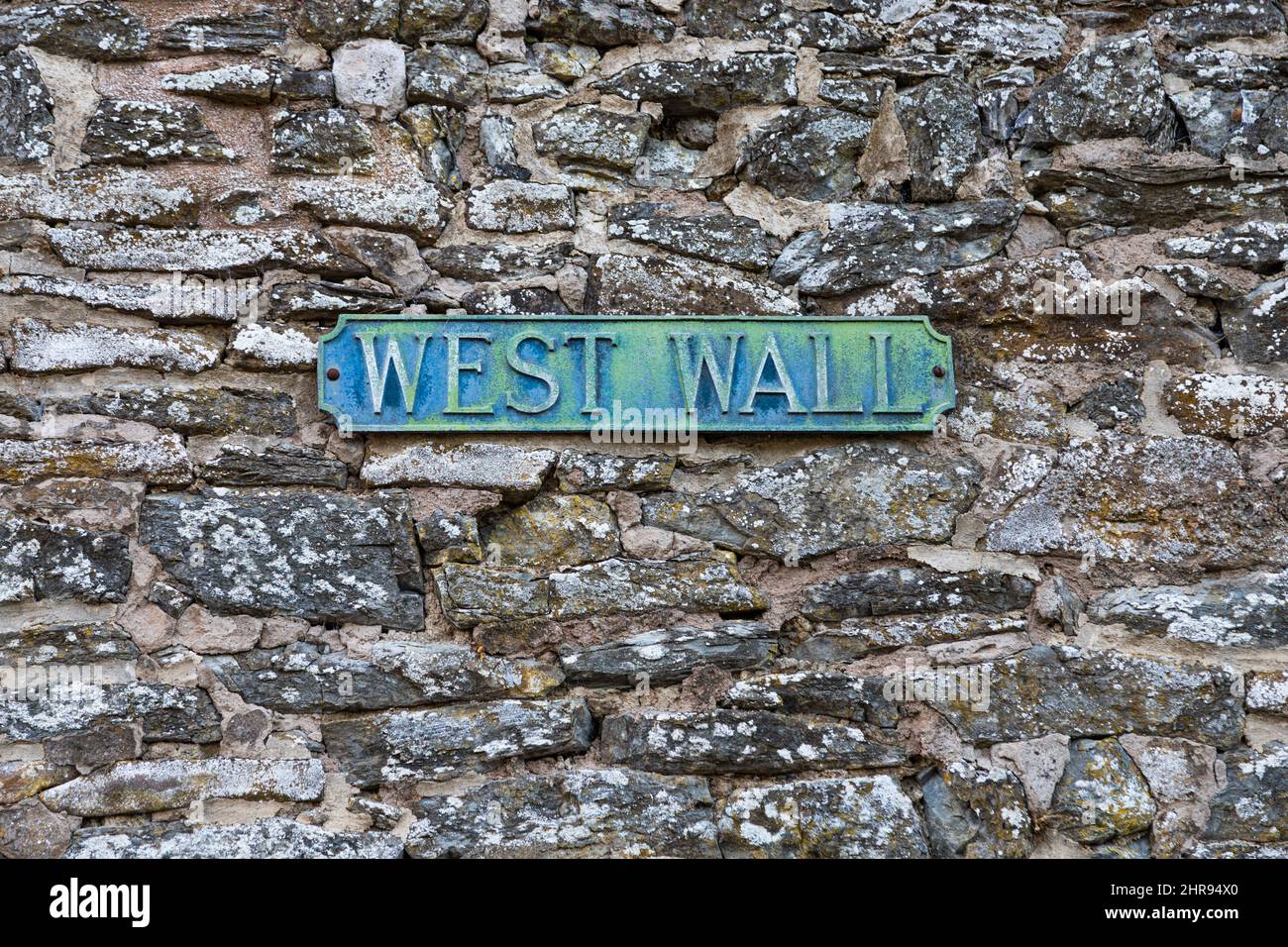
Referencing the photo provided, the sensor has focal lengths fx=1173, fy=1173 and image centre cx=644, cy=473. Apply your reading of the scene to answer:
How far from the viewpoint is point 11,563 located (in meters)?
2.26

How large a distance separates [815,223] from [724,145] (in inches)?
10.6

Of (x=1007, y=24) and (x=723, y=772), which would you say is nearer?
(x=723, y=772)

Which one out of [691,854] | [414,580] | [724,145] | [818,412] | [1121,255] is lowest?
[691,854]

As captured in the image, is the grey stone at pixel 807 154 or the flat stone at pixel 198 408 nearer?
the flat stone at pixel 198 408

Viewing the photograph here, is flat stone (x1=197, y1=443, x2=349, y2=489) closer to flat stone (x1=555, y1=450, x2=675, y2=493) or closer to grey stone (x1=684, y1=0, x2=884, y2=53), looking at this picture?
flat stone (x1=555, y1=450, x2=675, y2=493)

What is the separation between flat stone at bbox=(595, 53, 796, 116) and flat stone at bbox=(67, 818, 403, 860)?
1.63 m

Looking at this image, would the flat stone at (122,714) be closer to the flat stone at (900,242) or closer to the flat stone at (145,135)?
the flat stone at (145,135)

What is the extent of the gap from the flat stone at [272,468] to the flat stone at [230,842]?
2.13ft

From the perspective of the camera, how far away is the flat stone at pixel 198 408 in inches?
91.7

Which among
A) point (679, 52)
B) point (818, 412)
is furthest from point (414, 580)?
point (679, 52)

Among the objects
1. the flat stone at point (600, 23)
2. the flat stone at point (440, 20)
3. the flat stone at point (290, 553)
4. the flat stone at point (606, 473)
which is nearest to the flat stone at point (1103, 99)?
the flat stone at point (600, 23)

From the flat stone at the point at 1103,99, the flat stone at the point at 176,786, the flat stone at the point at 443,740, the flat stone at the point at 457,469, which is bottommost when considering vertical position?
the flat stone at the point at 176,786

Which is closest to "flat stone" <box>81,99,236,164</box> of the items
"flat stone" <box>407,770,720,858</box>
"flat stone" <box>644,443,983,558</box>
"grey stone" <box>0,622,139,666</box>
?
"grey stone" <box>0,622,139,666</box>

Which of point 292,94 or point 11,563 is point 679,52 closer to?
point 292,94
